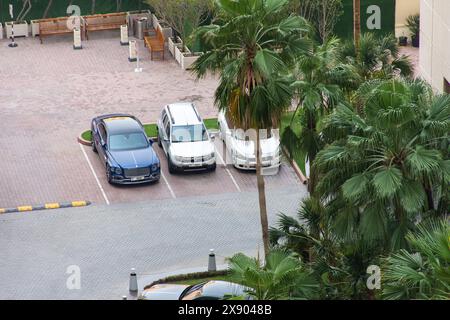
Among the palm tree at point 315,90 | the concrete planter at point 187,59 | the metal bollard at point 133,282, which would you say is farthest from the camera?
the concrete planter at point 187,59

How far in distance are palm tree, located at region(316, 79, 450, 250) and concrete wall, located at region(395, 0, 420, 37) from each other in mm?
27078

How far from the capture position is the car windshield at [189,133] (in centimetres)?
3391

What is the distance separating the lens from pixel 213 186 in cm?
3306

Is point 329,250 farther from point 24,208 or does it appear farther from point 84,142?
point 84,142

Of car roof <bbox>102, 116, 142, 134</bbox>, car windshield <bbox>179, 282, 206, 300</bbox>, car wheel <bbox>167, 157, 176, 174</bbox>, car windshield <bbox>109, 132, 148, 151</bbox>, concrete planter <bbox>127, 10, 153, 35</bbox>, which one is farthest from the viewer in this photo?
concrete planter <bbox>127, 10, 153, 35</bbox>

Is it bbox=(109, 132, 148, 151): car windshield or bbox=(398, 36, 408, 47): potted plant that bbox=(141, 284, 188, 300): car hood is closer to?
bbox=(109, 132, 148, 151): car windshield

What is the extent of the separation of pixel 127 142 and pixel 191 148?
1919 millimetres

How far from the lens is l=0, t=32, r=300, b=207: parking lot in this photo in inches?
1296

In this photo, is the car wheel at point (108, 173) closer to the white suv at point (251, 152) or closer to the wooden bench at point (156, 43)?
the white suv at point (251, 152)

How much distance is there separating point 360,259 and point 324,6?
24513 millimetres

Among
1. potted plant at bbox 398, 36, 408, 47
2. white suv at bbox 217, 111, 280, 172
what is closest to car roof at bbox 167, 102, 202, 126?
white suv at bbox 217, 111, 280, 172

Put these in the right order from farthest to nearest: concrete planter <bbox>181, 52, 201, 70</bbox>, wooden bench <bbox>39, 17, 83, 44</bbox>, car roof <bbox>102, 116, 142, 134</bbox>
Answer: wooden bench <bbox>39, 17, 83, 44</bbox>, concrete planter <bbox>181, 52, 201, 70</bbox>, car roof <bbox>102, 116, 142, 134</bbox>

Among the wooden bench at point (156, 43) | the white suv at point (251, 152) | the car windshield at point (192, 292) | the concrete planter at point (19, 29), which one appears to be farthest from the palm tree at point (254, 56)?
the concrete planter at point (19, 29)

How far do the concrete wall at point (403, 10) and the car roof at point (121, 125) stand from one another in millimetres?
16004
